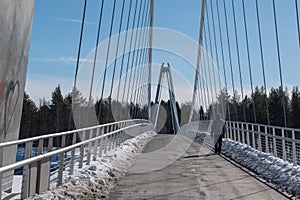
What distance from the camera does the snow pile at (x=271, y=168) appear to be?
8491 mm

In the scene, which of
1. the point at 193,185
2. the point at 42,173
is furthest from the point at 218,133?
the point at 42,173

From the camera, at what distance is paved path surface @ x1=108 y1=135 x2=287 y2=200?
752 centimetres

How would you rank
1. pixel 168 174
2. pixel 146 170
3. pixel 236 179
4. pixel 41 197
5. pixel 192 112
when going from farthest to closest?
1. pixel 192 112
2. pixel 146 170
3. pixel 168 174
4. pixel 236 179
5. pixel 41 197

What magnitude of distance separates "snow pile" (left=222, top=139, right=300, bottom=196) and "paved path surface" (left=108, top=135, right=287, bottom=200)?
0.35 m

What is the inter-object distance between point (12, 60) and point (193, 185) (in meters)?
4.12

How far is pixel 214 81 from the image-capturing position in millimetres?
35000

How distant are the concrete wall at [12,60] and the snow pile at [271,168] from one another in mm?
5187

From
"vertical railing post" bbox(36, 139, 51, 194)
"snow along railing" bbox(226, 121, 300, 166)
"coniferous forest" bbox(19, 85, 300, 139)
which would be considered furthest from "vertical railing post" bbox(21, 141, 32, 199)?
"coniferous forest" bbox(19, 85, 300, 139)

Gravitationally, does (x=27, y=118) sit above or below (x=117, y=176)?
above

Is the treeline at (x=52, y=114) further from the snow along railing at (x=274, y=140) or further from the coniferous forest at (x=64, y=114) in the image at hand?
the snow along railing at (x=274, y=140)

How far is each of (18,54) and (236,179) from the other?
520 centimetres

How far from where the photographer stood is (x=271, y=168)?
34.4 feet

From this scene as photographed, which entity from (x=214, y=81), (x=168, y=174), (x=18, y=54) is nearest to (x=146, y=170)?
(x=168, y=174)

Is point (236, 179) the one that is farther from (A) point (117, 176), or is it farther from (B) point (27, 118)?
(B) point (27, 118)
